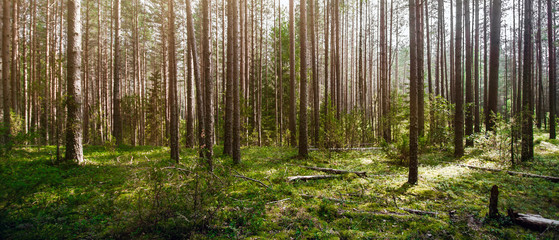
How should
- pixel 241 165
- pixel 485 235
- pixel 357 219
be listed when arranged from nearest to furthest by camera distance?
pixel 485 235, pixel 357 219, pixel 241 165

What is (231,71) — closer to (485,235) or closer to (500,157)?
(485,235)

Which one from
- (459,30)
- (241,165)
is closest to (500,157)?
(459,30)

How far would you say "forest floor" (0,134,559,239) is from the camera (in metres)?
3.78

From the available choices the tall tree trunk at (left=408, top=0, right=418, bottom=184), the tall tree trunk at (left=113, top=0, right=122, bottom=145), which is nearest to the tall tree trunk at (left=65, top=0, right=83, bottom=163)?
the tall tree trunk at (left=113, top=0, right=122, bottom=145)

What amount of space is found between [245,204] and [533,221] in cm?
540

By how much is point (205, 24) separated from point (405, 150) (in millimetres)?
9098

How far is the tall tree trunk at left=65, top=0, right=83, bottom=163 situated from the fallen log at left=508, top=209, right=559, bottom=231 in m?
11.5

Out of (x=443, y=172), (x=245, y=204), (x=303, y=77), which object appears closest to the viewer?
(x=245, y=204)

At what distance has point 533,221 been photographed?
4160mm

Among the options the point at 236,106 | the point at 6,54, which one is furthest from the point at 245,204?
the point at 6,54

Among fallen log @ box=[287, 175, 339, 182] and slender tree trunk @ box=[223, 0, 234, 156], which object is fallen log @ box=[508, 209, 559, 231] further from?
slender tree trunk @ box=[223, 0, 234, 156]

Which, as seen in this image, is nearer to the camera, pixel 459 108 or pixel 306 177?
pixel 306 177

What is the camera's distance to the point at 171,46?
919 centimetres

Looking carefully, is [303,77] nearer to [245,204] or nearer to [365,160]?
[365,160]
